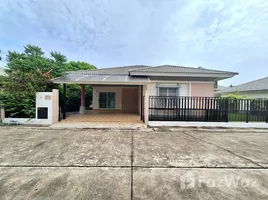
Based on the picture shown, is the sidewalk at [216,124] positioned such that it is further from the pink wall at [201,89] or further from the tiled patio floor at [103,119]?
the pink wall at [201,89]

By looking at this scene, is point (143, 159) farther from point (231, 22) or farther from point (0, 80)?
point (231, 22)

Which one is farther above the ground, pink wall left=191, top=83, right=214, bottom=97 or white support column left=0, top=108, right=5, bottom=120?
pink wall left=191, top=83, right=214, bottom=97

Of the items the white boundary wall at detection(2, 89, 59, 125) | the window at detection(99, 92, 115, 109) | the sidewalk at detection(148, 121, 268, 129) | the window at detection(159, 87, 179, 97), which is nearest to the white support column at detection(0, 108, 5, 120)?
the white boundary wall at detection(2, 89, 59, 125)

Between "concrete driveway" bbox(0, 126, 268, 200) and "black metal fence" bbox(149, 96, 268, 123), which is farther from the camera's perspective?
"black metal fence" bbox(149, 96, 268, 123)

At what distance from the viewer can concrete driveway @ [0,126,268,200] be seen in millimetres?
2695

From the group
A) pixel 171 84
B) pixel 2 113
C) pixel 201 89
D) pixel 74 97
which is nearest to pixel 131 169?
pixel 171 84

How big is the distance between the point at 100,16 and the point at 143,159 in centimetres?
1310

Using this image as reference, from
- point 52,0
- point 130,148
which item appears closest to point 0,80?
point 52,0

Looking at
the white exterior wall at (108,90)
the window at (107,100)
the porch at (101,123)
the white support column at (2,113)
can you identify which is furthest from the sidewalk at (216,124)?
the white support column at (2,113)

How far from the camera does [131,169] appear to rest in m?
3.59

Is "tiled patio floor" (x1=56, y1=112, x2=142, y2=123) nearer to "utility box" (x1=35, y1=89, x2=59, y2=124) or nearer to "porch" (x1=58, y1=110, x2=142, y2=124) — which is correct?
"porch" (x1=58, y1=110, x2=142, y2=124)

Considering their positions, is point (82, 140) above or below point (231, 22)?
below

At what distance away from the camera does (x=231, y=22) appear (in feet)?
41.9

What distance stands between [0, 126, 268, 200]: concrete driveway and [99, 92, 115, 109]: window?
10510 mm
